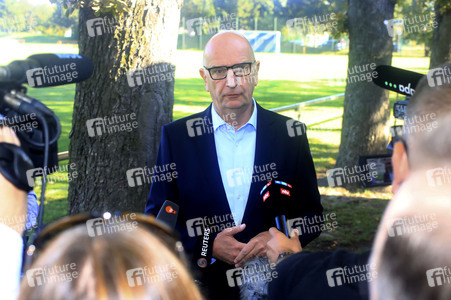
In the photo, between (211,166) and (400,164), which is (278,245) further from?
(400,164)

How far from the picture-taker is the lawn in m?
6.71

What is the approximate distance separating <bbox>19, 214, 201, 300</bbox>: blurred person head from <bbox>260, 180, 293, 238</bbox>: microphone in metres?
1.46

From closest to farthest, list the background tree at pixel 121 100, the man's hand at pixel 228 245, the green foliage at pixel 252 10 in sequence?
the man's hand at pixel 228 245 → the background tree at pixel 121 100 → the green foliage at pixel 252 10

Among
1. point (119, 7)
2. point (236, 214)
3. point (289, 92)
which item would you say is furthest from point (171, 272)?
point (289, 92)

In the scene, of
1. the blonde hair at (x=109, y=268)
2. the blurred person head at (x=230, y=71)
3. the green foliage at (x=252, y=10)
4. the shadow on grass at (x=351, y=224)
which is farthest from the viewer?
the green foliage at (x=252, y=10)

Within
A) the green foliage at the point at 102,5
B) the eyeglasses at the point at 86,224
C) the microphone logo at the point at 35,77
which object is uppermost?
the green foliage at the point at 102,5

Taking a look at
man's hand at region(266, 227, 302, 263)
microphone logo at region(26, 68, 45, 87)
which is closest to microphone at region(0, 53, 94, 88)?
microphone logo at region(26, 68, 45, 87)

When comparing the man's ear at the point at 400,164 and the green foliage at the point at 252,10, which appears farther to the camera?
the green foliage at the point at 252,10

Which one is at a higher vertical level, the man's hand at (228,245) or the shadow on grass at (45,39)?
the shadow on grass at (45,39)

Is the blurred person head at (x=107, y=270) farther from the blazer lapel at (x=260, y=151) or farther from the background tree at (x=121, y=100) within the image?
the background tree at (x=121, y=100)

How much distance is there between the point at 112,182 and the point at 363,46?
5253 mm

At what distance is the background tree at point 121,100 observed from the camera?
3918mm

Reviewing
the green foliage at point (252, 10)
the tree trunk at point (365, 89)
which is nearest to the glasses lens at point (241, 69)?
the tree trunk at point (365, 89)

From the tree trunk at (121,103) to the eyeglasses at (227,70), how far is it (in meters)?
1.13
